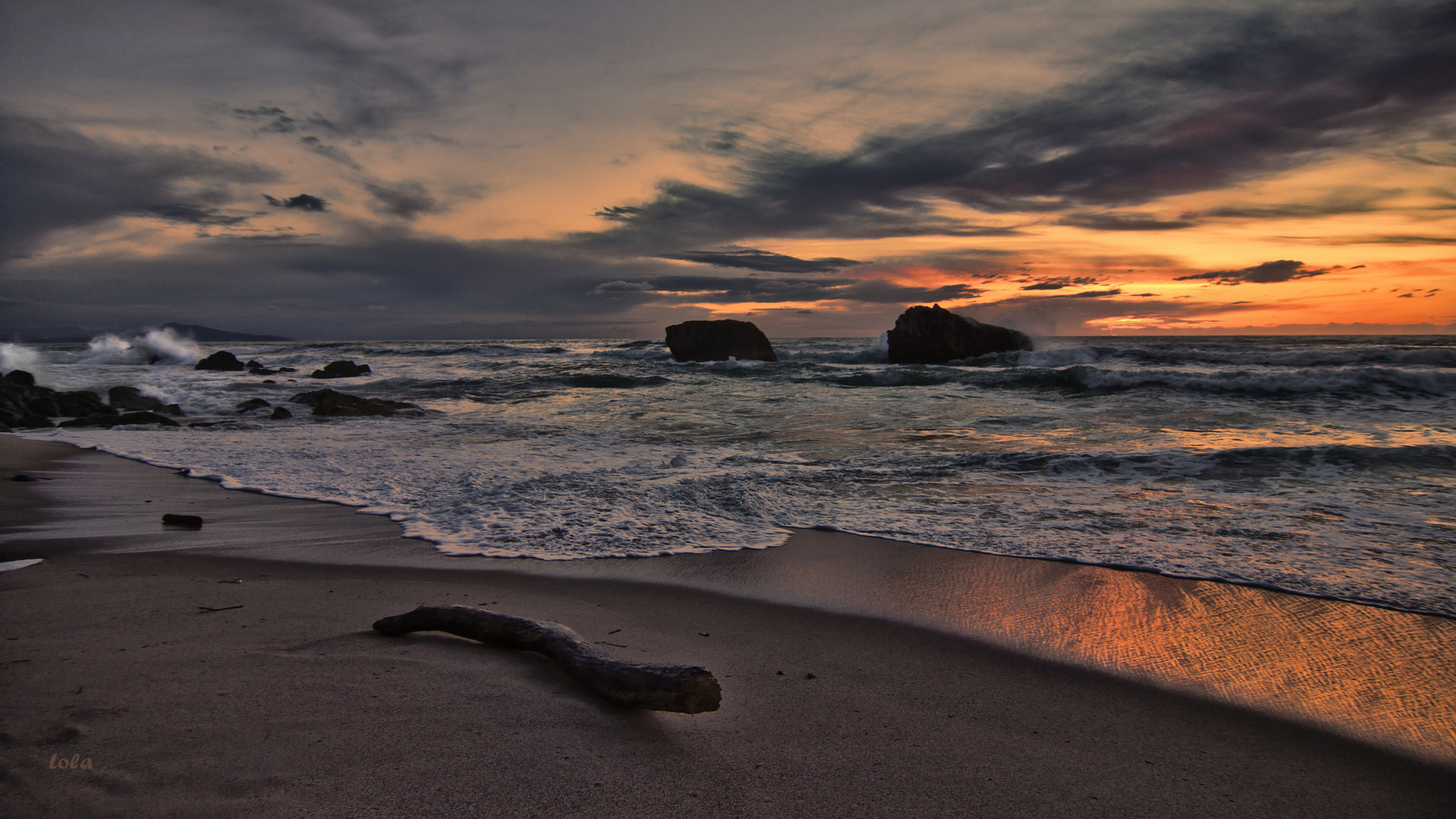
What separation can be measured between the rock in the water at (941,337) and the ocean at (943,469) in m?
9.39

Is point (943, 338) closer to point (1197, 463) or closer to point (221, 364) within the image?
point (1197, 463)

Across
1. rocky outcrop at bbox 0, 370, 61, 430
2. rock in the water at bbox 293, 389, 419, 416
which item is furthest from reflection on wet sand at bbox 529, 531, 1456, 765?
rocky outcrop at bbox 0, 370, 61, 430

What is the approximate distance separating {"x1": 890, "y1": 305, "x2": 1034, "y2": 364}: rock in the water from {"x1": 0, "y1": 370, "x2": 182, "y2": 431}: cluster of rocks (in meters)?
22.4

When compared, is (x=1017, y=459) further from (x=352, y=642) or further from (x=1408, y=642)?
(x=352, y=642)

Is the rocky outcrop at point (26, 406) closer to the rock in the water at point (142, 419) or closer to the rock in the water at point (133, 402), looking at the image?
the rock in the water at point (142, 419)

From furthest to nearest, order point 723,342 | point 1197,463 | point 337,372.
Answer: point 723,342 → point 337,372 → point 1197,463

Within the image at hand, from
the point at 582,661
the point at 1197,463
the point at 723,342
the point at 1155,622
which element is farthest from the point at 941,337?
the point at 582,661

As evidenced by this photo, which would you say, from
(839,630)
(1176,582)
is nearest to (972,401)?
(1176,582)

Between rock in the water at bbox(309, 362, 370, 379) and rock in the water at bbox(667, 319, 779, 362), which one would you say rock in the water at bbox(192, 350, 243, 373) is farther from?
rock in the water at bbox(667, 319, 779, 362)

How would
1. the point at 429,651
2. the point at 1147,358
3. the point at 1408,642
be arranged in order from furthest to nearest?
the point at 1147,358
the point at 1408,642
the point at 429,651

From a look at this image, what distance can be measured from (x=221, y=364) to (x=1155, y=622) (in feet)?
106

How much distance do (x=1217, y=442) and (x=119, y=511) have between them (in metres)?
11.1

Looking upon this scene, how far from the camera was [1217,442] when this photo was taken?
7.57 metres

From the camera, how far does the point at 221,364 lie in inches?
1013
